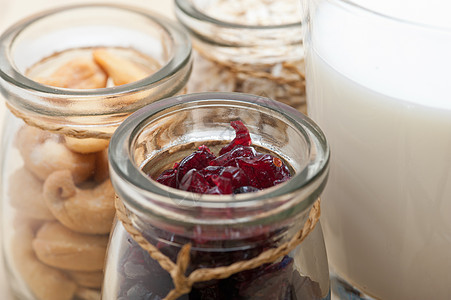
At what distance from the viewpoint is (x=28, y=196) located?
2.27 feet

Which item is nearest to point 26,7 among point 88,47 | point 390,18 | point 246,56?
point 88,47

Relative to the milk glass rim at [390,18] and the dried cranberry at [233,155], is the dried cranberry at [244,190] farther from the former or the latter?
the milk glass rim at [390,18]

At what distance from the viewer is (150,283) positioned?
50 centimetres

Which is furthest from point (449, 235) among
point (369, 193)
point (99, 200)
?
point (99, 200)

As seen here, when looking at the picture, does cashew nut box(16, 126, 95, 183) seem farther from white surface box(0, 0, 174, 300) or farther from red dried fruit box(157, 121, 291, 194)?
white surface box(0, 0, 174, 300)

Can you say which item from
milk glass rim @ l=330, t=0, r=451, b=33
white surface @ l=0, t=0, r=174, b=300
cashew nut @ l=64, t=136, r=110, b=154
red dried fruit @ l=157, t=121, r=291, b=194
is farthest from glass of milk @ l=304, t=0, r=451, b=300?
white surface @ l=0, t=0, r=174, b=300

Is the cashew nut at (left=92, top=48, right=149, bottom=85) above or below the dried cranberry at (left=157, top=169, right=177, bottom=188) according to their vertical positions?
below

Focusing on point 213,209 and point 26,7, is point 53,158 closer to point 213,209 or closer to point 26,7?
point 213,209

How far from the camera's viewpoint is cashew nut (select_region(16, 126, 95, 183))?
0.67m

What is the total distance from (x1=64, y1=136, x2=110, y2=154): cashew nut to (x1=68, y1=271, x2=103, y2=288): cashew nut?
5.3 inches

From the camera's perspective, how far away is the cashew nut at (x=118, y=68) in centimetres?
73

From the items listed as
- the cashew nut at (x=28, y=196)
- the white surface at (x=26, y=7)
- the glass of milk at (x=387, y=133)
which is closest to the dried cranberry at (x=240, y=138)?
the glass of milk at (x=387, y=133)

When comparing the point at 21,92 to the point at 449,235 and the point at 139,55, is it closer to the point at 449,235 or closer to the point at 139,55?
the point at 139,55

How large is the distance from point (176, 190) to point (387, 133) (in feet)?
0.70
